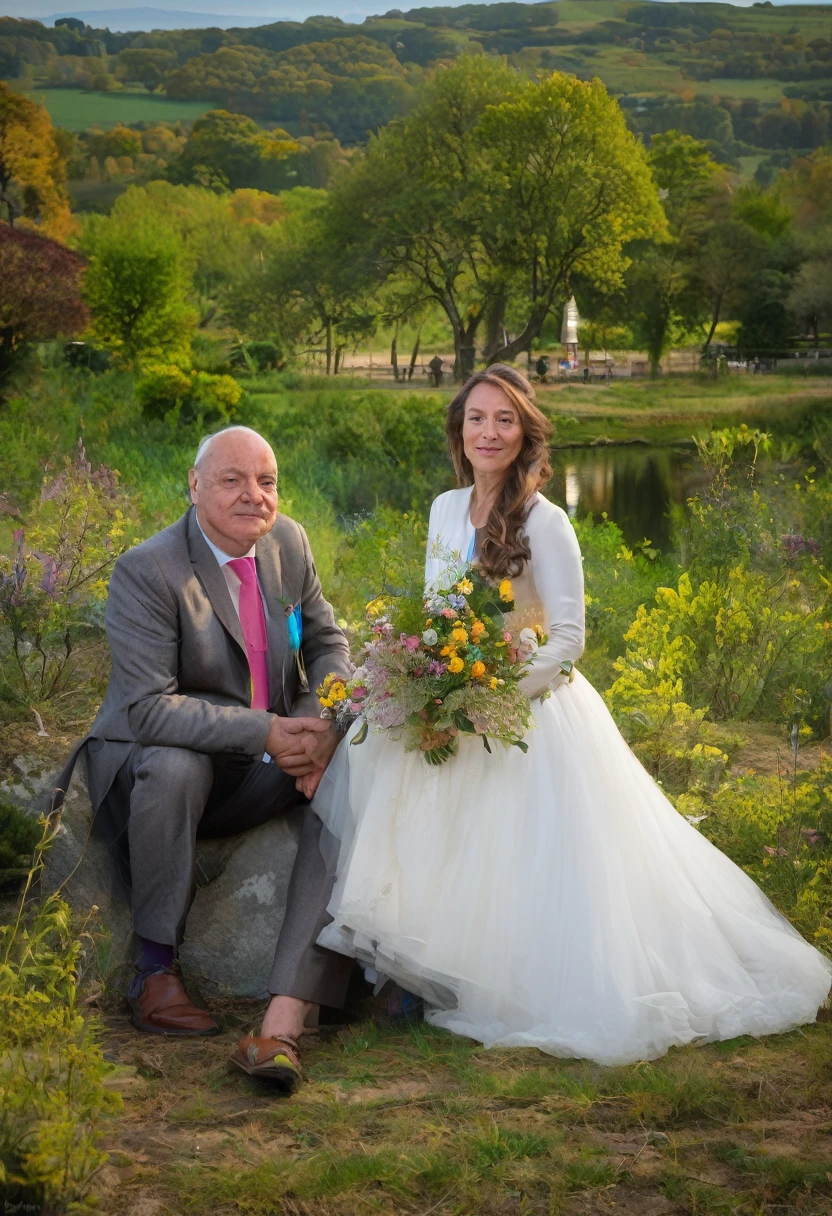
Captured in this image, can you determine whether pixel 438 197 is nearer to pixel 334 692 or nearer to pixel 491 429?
A: pixel 491 429

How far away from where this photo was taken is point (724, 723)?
5266mm

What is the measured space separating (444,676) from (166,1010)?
3.34ft

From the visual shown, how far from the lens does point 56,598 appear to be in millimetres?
4480

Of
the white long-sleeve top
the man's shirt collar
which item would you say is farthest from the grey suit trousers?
the white long-sleeve top

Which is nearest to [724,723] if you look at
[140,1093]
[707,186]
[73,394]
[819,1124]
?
[819,1124]

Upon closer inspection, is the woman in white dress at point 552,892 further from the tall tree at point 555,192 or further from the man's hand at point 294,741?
the tall tree at point 555,192

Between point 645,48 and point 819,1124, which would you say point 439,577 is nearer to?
point 819,1124

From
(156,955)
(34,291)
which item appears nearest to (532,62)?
(34,291)

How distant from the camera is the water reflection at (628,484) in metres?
12.1

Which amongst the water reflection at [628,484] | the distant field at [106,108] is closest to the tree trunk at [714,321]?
the water reflection at [628,484]

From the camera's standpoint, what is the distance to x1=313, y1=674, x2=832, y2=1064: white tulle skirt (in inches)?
107

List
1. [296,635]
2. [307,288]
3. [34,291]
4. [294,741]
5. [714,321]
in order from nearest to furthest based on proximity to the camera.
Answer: [294,741]
[296,635]
[34,291]
[714,321]
[307,288]

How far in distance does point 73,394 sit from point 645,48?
880cm

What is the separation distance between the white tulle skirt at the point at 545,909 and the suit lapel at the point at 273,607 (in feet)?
1.15
